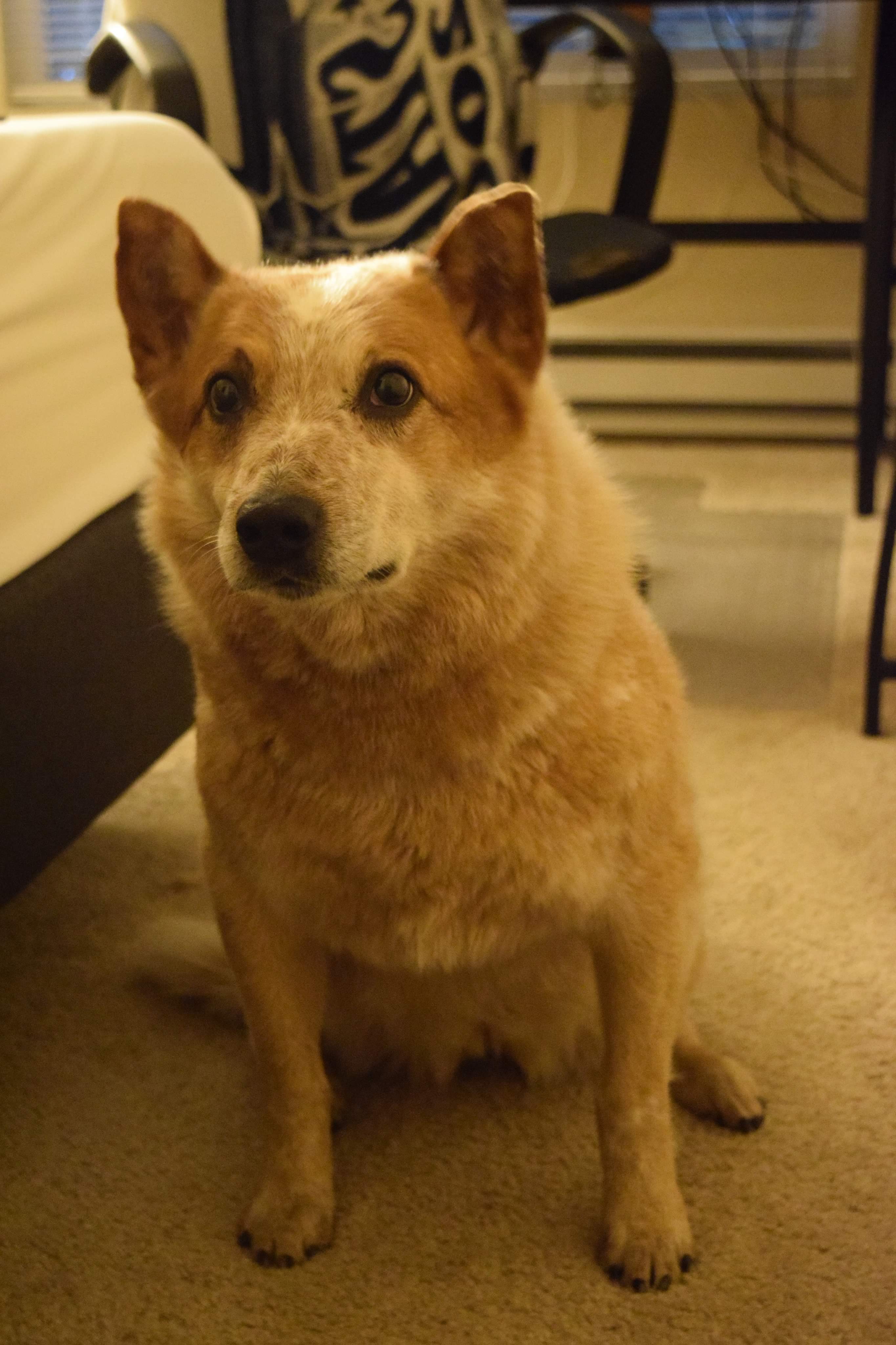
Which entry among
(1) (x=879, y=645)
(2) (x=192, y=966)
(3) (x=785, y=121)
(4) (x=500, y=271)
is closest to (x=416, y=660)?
(4) (x=500, y=271)

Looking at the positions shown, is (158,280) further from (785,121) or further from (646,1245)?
(785,121)

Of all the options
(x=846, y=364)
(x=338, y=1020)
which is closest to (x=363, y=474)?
(x=338, y=1020)

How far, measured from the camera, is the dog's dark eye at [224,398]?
963mm

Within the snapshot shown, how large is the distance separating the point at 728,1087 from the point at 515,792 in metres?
0.42

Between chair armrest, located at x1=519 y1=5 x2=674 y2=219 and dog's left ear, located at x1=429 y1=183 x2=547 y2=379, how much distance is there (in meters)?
1.16

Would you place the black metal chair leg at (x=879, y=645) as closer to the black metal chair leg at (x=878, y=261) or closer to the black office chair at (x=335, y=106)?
the black office chair at (x=335, y=106)

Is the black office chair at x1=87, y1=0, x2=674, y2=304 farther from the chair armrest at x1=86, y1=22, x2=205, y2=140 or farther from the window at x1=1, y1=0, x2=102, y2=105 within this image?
the window at x1=1, y1=0, x2=102, y2=105

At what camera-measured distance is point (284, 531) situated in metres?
0.87

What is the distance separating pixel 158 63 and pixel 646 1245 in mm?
1772

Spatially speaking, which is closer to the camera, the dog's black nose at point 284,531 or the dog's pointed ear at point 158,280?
the dog's black nose at point 284,531

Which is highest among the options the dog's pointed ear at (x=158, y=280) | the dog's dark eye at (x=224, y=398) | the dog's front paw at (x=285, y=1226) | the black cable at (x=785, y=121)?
the dog's pointed ear at (x=158, y=280)

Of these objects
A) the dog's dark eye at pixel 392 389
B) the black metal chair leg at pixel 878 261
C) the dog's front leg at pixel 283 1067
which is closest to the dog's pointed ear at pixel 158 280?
the dog's dark eye at pixel 392 389

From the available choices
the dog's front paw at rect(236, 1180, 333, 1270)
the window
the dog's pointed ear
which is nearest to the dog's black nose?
the dog's pointed ear

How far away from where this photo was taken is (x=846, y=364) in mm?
3178
